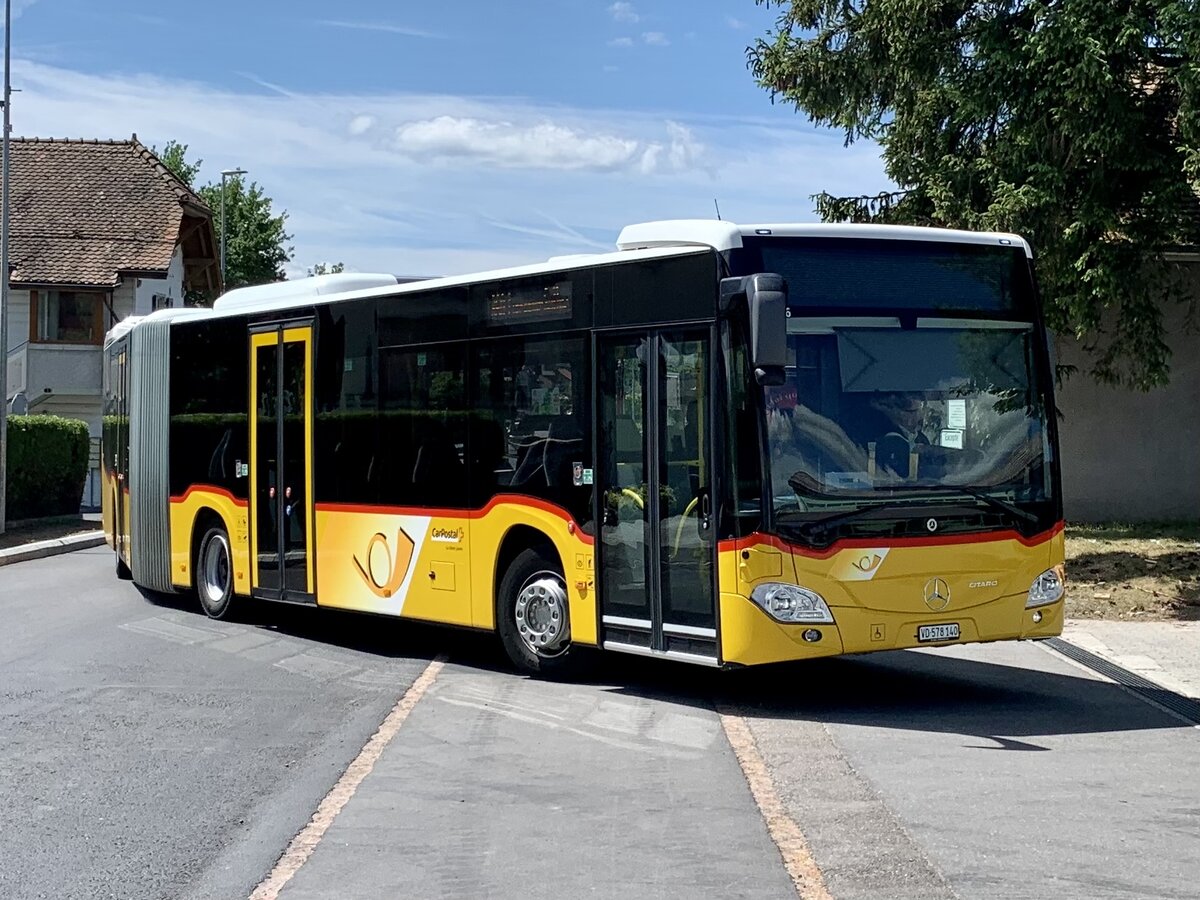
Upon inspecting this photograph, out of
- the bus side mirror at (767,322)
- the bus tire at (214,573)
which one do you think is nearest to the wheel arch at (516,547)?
the bus side mirror at (767,322)

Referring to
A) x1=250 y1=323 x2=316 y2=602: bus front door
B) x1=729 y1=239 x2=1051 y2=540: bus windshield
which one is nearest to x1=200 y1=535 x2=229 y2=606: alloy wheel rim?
x1=250 y1=323 x2=316 y2=602: bus front door

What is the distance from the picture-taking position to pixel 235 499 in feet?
51.3

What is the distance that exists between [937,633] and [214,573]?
860 centimetres

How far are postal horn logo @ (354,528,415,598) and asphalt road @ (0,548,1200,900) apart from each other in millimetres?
613

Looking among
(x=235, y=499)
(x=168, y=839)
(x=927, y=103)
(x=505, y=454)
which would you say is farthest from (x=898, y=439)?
(x=927, y=103)

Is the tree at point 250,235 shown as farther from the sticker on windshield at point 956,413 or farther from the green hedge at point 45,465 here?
the sticker on windshield at point 956,413

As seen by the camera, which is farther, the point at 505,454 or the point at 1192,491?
the point at 1192,491

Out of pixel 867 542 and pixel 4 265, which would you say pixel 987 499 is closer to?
pixel 867 542

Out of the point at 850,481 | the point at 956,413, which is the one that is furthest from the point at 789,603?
the point at 956,413

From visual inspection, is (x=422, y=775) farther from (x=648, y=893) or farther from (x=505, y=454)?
(x=505, y=454)

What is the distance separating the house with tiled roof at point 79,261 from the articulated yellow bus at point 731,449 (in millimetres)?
32860

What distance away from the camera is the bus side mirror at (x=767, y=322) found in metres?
9.42

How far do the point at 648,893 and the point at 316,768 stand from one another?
3009 mm

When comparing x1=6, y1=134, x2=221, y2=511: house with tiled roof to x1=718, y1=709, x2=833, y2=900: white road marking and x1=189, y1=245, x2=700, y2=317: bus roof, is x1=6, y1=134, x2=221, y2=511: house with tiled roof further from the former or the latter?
x1=718, y1=709, x2=833, y2=900: white road marking
